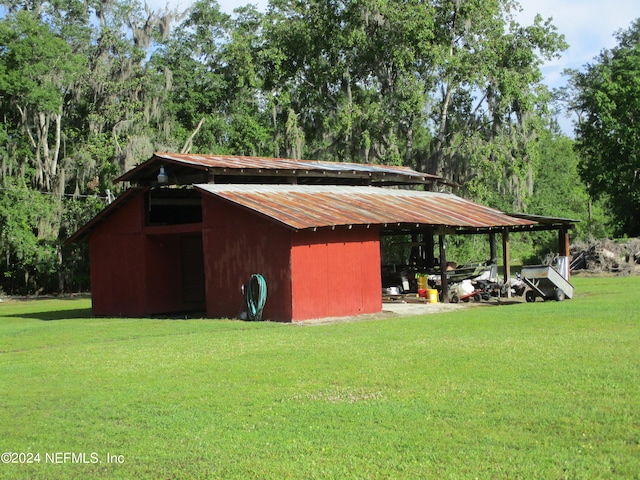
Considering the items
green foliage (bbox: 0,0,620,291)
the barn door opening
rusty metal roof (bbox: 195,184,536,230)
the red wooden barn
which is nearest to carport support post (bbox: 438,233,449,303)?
the red wooden barn

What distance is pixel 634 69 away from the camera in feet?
136

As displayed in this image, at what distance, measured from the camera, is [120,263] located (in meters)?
23.3

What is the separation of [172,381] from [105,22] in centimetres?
3719

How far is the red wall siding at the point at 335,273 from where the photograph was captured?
61.1ft

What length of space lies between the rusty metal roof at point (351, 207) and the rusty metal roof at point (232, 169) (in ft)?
1.48

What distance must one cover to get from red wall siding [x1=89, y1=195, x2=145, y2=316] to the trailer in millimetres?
10661

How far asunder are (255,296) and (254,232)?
1.55 m

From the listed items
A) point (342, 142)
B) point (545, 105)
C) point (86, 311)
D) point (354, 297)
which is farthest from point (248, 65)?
point (354, 297)

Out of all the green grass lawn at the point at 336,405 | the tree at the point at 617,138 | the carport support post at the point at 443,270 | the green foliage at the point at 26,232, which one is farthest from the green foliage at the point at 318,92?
the green grass lawn at the point at 336,405

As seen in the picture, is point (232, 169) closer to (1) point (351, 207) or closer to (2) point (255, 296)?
(1) point (351, 207)

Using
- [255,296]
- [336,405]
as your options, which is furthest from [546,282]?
[336,405]

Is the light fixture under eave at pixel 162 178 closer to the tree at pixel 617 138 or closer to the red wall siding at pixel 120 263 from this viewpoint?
the red wall siding at pixel 120 263

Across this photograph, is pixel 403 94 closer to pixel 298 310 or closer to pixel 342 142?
pixel 342 142

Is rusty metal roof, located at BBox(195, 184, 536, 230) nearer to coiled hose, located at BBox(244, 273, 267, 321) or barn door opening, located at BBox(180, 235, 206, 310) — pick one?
coiled hose, located at BBox(244, 273, 267, 321)
